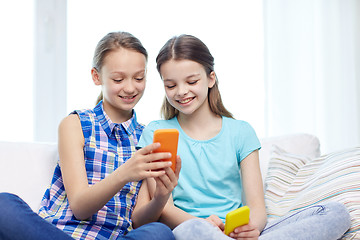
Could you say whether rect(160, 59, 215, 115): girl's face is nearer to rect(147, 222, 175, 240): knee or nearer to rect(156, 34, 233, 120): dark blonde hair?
rect(156, 34, 233, 120): dark blonde hair

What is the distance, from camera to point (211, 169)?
1505 mm

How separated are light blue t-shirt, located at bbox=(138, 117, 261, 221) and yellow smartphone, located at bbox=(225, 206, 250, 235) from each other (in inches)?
11.2

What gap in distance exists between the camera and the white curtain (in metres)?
2.98

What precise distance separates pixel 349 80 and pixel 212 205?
6.64 ft

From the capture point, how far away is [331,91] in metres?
3.05

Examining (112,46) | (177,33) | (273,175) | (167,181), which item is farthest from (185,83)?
(177,33)

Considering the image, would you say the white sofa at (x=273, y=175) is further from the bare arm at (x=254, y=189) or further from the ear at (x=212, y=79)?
the ear at (x=212, y=79)

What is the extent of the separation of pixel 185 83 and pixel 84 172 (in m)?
0.44

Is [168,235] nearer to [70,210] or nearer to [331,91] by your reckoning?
[70,210]

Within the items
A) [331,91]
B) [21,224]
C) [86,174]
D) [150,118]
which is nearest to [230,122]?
[86,174]

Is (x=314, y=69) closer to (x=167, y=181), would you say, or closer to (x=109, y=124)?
(x=109, y=124)

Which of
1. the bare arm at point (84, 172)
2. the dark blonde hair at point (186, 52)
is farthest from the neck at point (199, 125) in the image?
the bare arm at point (84, 172)

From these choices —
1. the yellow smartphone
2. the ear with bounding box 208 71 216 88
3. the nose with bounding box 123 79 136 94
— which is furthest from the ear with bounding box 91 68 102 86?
the yellow smartphone

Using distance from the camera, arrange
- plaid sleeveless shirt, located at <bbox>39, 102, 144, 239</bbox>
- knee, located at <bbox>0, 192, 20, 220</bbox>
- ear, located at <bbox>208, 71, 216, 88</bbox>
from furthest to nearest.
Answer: ear, located at <bbox>208, 71, 216, 88</bbox> → plaid sleeveless shirt, located at <bbox>39, 102, 144, 239</bbox> → knee, located at <bbox>0, 192, 20, 220</bbox>
